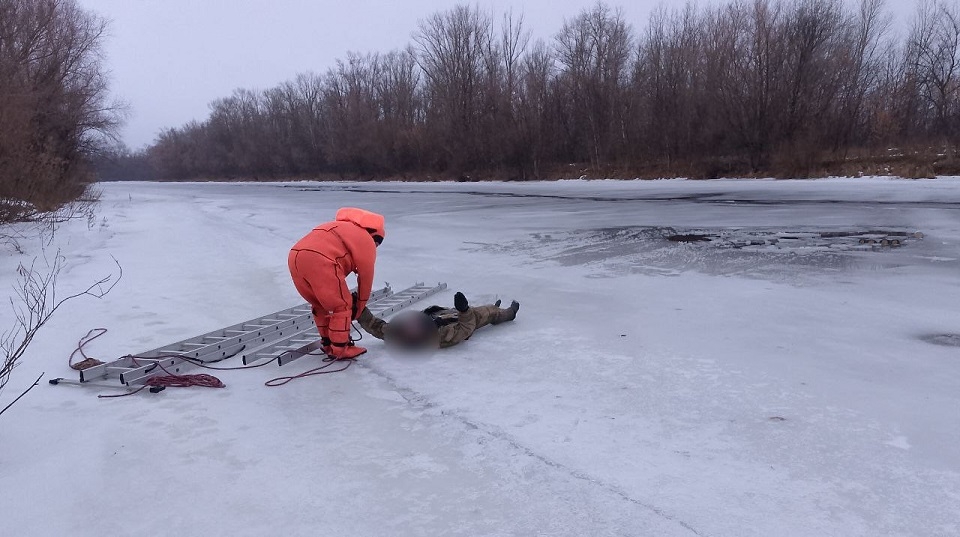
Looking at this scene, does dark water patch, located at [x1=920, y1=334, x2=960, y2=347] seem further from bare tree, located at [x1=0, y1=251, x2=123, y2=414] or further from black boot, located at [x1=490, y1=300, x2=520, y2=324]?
bare tree, located at [x1=0, y1=251, x2=123, y2=414]

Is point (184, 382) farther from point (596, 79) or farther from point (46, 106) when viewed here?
point (596, 79)

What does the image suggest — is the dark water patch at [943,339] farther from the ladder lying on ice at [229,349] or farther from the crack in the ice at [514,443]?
the ladder lying on ice at [229,349]

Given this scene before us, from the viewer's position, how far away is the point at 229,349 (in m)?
5.00

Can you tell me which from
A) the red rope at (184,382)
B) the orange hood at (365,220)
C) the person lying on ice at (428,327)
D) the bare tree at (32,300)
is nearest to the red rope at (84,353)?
the bare tree at (32,300)

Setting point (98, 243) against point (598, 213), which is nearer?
point (98, 243)

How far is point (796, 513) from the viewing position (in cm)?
256

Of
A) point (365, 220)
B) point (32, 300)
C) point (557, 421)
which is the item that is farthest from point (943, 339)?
point (32, 300)

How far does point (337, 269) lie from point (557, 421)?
1.99 m

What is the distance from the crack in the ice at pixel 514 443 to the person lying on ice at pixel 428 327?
0.44 m

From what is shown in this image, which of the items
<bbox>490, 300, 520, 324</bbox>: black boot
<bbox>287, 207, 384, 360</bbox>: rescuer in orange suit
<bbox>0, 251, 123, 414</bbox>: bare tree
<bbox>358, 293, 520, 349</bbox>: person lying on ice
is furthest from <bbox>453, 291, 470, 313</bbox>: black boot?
<bbox>0, 251, 123, 414</bbox>: bare tree

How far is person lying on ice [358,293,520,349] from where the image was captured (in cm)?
501

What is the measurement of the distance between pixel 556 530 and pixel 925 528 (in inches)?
57.3

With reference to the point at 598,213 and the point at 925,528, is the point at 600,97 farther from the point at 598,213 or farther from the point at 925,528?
the point at 925,528

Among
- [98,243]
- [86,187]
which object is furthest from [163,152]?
[98,243]
